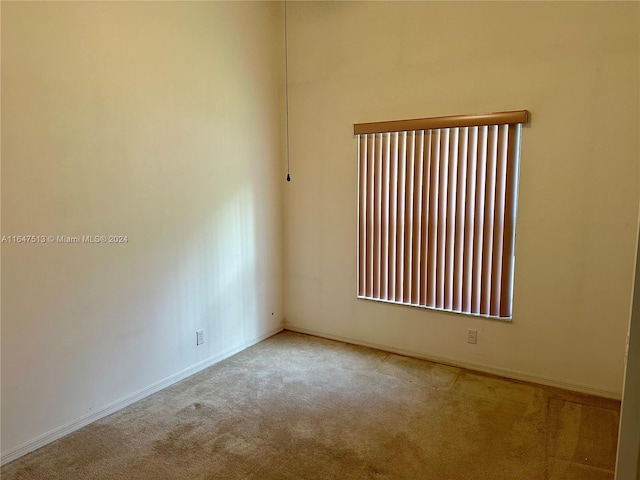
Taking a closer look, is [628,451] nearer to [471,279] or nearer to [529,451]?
[529,451]

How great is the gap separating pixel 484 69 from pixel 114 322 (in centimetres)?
309

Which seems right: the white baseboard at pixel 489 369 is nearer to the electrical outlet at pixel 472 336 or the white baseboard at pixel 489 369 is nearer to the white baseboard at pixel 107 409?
the electrical outlet at pixel 472 336

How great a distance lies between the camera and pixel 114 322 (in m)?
2.73

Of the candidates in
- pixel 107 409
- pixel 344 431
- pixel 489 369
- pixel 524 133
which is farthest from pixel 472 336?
pixel 107 409

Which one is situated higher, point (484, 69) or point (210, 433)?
point (484, 69)

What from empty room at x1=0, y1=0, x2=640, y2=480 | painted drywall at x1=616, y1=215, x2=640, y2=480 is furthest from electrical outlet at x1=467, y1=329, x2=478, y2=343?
painted drywall at x1=616, y1=215, x2=640, y2=480

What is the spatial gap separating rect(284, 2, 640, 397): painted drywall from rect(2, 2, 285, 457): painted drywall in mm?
672

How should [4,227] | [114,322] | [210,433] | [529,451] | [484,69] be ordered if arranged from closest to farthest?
[4,227], [529,451], [210,433], [114,322], [484,69]

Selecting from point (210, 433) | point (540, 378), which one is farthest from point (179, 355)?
point (540, 378)

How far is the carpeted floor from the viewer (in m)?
2.16

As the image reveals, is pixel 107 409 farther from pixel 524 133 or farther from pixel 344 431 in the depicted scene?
pixel 524 133

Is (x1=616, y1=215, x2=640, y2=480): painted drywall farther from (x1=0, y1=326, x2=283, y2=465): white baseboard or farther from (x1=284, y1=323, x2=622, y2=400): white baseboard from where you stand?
(x1=0, y1=326, x2=283, y2=465): white baseboard

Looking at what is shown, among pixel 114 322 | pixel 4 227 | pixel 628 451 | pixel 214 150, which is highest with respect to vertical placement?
pixel 214 150

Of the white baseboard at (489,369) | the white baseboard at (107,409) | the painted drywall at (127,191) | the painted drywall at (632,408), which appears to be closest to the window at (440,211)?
the white baseboard at (489,369)
